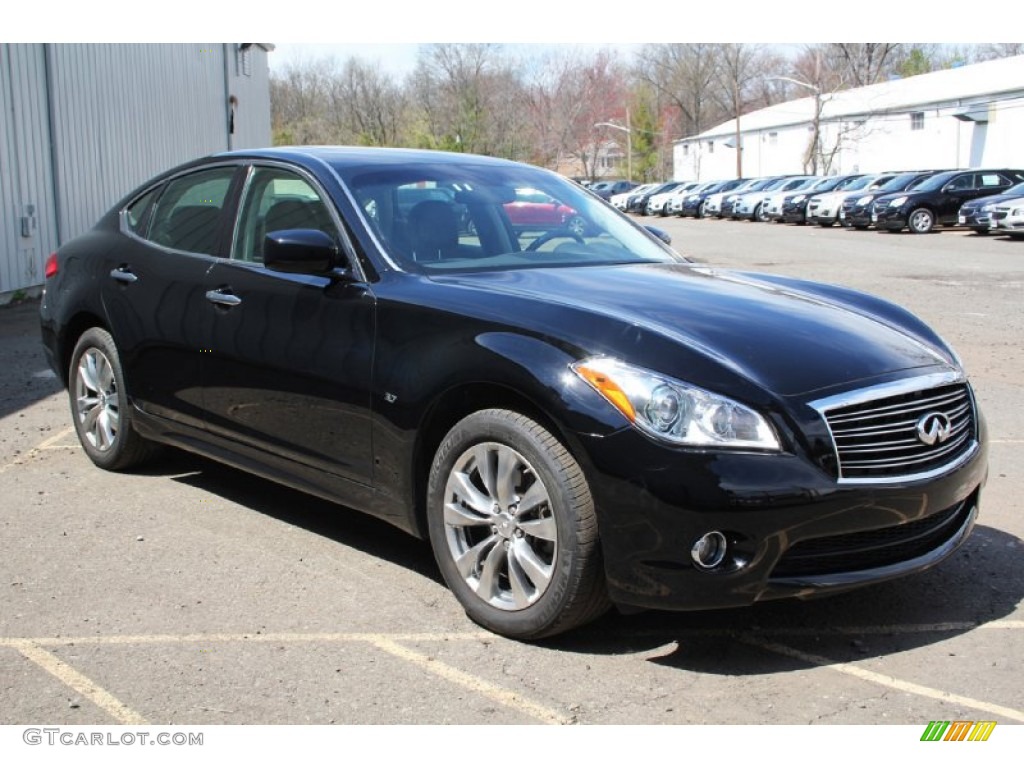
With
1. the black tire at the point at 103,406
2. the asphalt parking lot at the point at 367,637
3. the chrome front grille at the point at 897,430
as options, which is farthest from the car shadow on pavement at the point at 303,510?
the chrome front grille at the point at 897,430

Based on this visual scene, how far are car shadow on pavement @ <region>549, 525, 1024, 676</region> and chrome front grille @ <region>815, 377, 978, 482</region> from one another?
1.98 feet

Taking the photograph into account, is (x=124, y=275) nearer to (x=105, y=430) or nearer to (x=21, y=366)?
(x=105, y=430)

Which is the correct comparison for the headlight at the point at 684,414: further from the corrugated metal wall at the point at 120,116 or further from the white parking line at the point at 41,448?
the corrugated metal wall at the point at 120,116

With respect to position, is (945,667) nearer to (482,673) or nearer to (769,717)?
(769,717)

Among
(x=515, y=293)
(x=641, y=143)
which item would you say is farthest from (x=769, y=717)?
(x=641, y=143)

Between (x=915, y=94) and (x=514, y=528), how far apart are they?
55284 mm

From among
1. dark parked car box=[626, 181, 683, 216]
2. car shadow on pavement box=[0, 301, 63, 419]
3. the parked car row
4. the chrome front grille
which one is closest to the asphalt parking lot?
the chrome front grille

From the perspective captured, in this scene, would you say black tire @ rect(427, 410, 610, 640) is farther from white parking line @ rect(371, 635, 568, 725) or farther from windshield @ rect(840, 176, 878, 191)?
windshield @ rect(840, 176, 878, 191)

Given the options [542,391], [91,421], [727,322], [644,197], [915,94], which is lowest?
[91,421]

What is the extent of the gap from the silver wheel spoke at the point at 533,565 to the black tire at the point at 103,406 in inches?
111

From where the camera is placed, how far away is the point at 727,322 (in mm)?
4027

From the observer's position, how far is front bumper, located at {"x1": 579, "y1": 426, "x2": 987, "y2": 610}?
11.5 feet

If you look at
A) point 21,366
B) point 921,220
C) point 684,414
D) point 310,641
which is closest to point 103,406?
point 310,641
